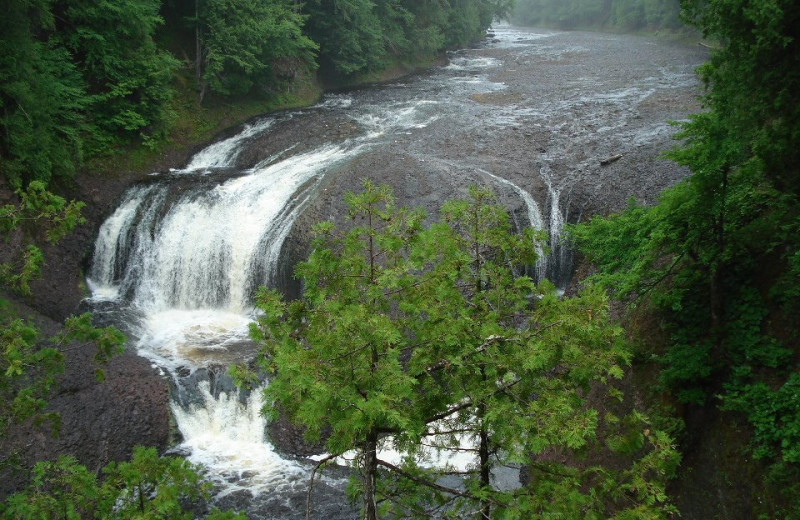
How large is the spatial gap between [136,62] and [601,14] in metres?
56.6

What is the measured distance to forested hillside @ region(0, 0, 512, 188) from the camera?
14.3m

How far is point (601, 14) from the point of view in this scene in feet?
207

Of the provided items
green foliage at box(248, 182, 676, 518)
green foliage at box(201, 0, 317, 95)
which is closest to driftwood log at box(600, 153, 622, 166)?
green foliage at box(248, 182, 676, 518)

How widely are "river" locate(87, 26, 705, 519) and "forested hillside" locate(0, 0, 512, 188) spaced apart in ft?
6.74

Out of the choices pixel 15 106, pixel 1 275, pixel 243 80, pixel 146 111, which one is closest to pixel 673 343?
pixel 1 275

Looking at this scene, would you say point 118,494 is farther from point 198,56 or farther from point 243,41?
point 198,56

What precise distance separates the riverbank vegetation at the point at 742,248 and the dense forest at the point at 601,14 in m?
36.3

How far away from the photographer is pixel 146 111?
19578 mm

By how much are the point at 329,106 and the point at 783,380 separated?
22.3 m

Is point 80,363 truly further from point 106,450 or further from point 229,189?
point 229,189

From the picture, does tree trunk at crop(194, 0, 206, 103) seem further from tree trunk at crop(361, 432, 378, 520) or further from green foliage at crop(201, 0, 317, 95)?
tree trunk at crop(361, 432, 378, 520)

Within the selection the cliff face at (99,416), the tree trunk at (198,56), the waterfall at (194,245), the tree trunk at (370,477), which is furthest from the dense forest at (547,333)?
the tree trunk at (198,56)

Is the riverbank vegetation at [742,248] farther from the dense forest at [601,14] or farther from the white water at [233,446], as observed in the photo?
the dense forest at [601,14]

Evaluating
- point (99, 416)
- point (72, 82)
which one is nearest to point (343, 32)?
point (72, 82)
